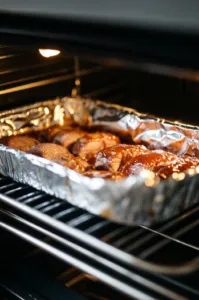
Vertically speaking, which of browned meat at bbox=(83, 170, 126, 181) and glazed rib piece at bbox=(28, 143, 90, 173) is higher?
browned meat at bbox=(83, 170, 126, 181)

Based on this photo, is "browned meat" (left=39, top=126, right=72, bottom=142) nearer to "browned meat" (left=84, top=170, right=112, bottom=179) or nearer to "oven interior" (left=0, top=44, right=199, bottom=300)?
"oven interior" (left=0, top=44, right=199, bottom=300)

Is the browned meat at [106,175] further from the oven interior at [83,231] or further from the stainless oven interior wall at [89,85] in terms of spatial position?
the stainless oven interior wall at [89,85]

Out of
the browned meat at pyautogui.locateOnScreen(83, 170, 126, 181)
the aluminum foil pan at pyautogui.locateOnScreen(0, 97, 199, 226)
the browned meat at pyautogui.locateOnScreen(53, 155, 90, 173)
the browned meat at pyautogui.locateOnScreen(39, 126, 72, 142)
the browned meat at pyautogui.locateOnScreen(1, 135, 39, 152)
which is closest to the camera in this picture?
the aluminum foil pan at pyautogui.locateOnScreen(0, 97, 199, 226)

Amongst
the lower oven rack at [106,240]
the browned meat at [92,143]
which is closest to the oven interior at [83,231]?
the lower oven rack at [106,240]

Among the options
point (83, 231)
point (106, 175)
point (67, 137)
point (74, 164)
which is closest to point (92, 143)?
point (67, 137)

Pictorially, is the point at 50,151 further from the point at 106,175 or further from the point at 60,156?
the point at 106,175

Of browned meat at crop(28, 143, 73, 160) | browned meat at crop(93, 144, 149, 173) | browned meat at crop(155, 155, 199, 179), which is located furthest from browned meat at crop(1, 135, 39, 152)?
browned meat at crop(155, 155, 199, 179)

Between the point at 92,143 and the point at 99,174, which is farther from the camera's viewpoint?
the point at 92,143
